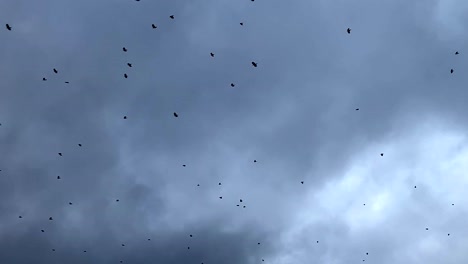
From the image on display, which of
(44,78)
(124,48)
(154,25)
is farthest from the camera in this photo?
(44,78)

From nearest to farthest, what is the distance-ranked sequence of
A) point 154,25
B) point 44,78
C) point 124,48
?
point 154,25 → point 124,48 → point 44,78

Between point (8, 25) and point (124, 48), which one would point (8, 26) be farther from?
point (124, 48)

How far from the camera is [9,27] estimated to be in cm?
5997

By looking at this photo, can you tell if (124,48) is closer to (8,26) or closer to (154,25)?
(154,25)

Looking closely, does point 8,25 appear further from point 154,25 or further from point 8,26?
point 154,25

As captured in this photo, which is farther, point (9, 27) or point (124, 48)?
point (124, 48)

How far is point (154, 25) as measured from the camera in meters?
59.6

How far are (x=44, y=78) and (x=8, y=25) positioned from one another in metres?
11.8

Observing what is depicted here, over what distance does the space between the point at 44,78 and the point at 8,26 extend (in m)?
11.9

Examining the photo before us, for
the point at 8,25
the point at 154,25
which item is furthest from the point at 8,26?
the point at 154,25

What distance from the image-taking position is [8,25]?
60.5 meters

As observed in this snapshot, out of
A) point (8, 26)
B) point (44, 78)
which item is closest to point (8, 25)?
point (8, 26)

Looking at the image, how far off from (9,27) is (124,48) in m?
14.9

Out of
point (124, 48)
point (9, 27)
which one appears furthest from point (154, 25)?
point (9, 27)
